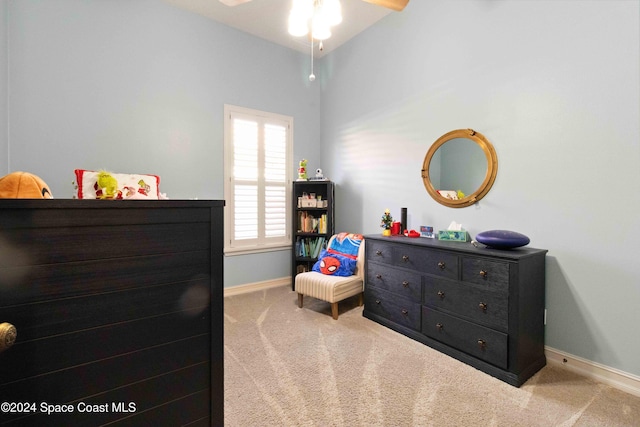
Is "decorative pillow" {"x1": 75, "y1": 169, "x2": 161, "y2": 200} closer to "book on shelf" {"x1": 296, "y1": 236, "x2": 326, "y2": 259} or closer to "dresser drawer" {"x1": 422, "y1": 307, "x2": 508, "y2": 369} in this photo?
"book on shelf" {"x1": 296, "y1": 236, "x2": 326, "y2": 259}

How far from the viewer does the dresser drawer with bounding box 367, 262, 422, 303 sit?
2658 millimetres

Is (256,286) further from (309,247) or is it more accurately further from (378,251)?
(378,251)

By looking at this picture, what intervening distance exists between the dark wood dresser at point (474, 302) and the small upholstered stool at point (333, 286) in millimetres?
489

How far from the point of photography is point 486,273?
2.16 m

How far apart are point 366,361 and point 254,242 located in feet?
7.78

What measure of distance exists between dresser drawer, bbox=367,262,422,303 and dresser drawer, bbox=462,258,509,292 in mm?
451

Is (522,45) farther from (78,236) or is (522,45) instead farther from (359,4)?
(78,236)

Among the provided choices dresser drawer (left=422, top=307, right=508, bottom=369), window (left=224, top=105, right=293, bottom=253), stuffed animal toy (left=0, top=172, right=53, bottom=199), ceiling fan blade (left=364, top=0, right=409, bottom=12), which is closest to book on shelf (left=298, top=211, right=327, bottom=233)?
window (left=224, top=105, right=293, bottom=253)

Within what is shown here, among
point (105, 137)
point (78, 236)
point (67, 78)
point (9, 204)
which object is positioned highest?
point (67, 78)

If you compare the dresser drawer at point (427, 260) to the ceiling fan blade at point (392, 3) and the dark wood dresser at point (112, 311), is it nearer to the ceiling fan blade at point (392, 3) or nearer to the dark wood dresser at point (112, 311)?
the dark wood dresser at point (112, 311)

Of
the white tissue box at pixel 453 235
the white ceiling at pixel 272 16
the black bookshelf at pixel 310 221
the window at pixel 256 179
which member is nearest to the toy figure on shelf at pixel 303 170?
the black bookshelf at pixel 310 221

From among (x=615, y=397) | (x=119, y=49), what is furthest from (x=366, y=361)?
(x=119, y=49)

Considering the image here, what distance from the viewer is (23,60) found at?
2699 millimetres

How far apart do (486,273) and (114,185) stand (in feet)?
9.21
